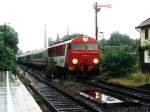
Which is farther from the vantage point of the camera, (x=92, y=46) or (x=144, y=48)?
(x=144, y=48)

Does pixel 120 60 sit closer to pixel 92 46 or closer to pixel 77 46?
pixel 92 46

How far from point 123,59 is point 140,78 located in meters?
3.99

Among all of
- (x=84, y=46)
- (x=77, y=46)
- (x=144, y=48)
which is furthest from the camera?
(x=144, y=48)

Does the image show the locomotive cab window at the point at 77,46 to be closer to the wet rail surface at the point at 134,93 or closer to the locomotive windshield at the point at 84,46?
the locomotive windshield at the point at 84,46

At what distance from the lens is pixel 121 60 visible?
31719 millimetres

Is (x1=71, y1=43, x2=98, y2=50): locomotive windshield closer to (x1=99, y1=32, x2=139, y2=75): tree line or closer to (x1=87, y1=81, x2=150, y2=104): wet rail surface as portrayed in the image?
(x1=87, y1=81, x2=150, y2=104): wet rail surface

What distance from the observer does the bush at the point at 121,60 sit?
31.8 metres

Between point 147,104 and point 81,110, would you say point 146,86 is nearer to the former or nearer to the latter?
point 147,104

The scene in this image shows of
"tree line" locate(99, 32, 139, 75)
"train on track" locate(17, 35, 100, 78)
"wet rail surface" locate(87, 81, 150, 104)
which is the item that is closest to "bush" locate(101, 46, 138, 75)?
"tree line" locate(99, 32, 139, 75)

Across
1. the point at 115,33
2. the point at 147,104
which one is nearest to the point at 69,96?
the point at 147,104

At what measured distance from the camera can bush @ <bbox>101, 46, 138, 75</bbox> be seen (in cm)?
3183

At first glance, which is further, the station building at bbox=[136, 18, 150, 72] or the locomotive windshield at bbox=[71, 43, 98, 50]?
the station building at bbox=[136, 18, 150, 72]

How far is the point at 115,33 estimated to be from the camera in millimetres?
110938

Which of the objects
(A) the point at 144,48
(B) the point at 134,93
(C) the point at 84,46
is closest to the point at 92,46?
(C) the point at 84,46
